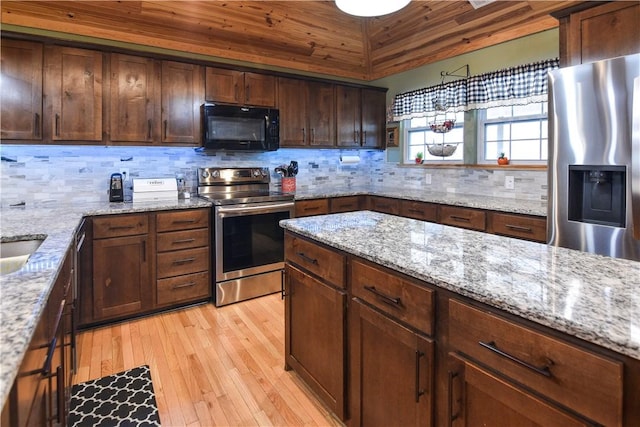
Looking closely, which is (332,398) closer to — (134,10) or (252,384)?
(252,384)

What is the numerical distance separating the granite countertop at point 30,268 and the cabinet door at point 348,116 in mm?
2221

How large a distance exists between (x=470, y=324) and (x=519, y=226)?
2.01 m

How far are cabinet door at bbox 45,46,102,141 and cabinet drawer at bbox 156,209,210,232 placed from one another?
86 centimetres

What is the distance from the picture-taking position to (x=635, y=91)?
2072mm

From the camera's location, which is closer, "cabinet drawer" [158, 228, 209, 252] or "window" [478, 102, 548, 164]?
"cabinet drawer" [158, 228, 209, 252]

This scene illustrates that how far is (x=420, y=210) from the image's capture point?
11.8ft

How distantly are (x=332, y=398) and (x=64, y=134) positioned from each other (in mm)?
2858

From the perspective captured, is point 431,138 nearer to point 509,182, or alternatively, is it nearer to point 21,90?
point 509,182

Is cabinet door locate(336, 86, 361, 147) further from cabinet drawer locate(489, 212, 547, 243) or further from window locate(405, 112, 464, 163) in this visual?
cabinet drawer locate(489, 212, 547, 243)

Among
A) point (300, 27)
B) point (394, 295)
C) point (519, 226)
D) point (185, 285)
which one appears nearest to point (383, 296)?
point (394, 295)

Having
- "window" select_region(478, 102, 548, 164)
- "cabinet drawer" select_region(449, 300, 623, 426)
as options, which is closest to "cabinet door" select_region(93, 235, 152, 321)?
"cabinet drawer" select_region(449, 300, 623, 426)

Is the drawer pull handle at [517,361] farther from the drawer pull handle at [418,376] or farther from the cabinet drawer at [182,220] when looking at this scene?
the cabinet drawer at [182,220]

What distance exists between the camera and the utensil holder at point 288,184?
4195mm

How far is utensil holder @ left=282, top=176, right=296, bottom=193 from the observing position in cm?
420
